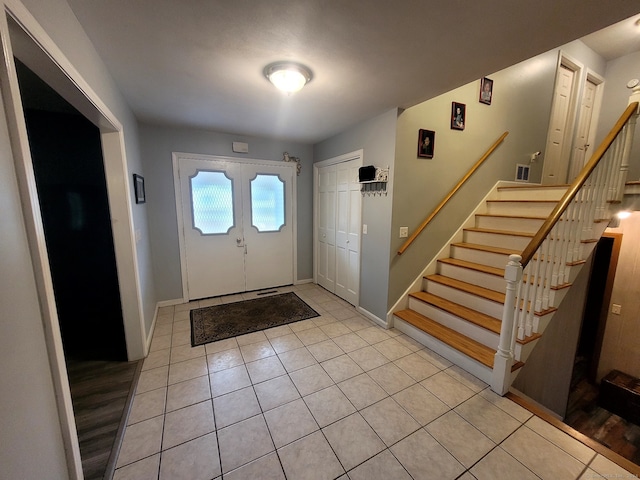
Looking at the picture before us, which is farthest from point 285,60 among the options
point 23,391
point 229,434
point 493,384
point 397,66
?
point 493,384

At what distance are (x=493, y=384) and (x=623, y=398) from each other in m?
2.14

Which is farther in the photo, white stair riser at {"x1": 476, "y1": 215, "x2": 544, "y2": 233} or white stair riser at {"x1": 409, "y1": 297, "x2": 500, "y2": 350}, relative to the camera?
white stair riser at {"x1": 476, "y1": 215, "x2": 544, "y2": 233}

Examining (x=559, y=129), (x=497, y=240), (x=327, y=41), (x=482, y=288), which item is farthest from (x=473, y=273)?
(x=559, y=129)

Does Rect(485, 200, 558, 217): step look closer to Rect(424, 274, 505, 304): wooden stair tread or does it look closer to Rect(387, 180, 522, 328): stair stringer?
Rect(387, 180, 522, 328): stair stringer

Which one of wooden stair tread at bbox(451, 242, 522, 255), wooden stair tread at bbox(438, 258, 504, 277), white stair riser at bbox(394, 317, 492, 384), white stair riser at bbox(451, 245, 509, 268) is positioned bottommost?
white stair riser at bbox(394, 317, 492, 384)

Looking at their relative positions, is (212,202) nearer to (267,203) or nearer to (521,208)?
(267,203)

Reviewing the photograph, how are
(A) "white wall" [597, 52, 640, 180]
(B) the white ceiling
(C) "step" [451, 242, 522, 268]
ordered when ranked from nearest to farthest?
(B) the white ceiling
(C) "step" [451, 242, 522, 268]
(A) "white wall" [597, 52, 640, 180]

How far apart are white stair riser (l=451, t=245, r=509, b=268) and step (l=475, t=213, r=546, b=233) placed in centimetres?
53

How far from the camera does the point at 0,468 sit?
2.10 ft

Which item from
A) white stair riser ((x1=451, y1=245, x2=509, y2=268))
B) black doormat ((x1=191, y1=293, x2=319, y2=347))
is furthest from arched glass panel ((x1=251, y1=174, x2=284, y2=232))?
white stair riser ((x1=451, y1=245, x2=509, y2=268))

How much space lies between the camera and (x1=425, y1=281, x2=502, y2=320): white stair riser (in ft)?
7.75

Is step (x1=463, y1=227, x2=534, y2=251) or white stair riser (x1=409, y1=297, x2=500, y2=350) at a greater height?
step (x1=463, y1=227, x2=534, y2=251)

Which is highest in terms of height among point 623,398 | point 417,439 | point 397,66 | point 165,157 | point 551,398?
point 397,66

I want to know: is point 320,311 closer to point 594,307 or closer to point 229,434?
point 229,434
